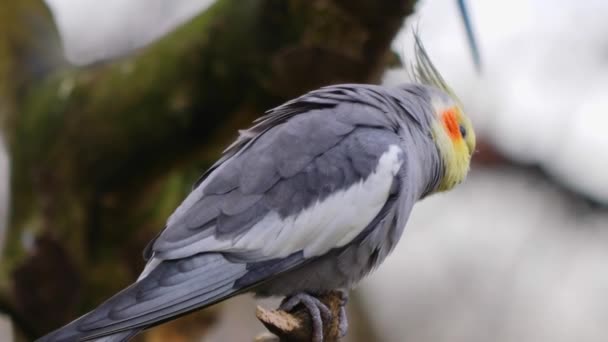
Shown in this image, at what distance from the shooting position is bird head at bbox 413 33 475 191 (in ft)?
7.09

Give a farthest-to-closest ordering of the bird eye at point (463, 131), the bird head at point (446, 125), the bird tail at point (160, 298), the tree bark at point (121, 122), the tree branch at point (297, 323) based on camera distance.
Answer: the tree bark at point (121, 122) < the bird eye at point (463, 131) < the bird head at point (446, 125) < the tree branch at point (297, 323) < the bird tail at point (160, 298)

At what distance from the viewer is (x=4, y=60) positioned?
359 cm

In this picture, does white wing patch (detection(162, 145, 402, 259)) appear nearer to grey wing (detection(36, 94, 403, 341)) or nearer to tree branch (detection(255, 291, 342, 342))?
grey wing (detection(36, 94, 403, 341))

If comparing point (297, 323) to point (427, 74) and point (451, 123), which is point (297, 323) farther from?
point (427, 74)

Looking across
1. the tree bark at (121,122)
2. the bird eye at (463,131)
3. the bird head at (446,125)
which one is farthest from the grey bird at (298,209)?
the tree bark at (121,122)

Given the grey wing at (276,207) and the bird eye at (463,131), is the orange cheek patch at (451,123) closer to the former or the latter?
the bird eye at (463,131)

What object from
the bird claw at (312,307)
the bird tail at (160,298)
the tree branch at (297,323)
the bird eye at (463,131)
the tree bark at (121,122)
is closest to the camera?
the bird tail at (160,298)

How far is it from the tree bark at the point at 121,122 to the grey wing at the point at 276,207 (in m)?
0.94

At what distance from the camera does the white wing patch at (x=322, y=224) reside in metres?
1.80

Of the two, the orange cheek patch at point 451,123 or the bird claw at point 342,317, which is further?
the orange cheek patch at point 451,123

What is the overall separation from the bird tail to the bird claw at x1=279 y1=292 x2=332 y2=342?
171 millimetres

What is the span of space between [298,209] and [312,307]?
0.23 m

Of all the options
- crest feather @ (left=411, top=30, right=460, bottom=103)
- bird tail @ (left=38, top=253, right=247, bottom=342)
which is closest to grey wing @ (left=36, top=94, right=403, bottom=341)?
bird tail @ (left=38, top=253, right=247, bottom=342)

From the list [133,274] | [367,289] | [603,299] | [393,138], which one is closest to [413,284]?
[367,289]
